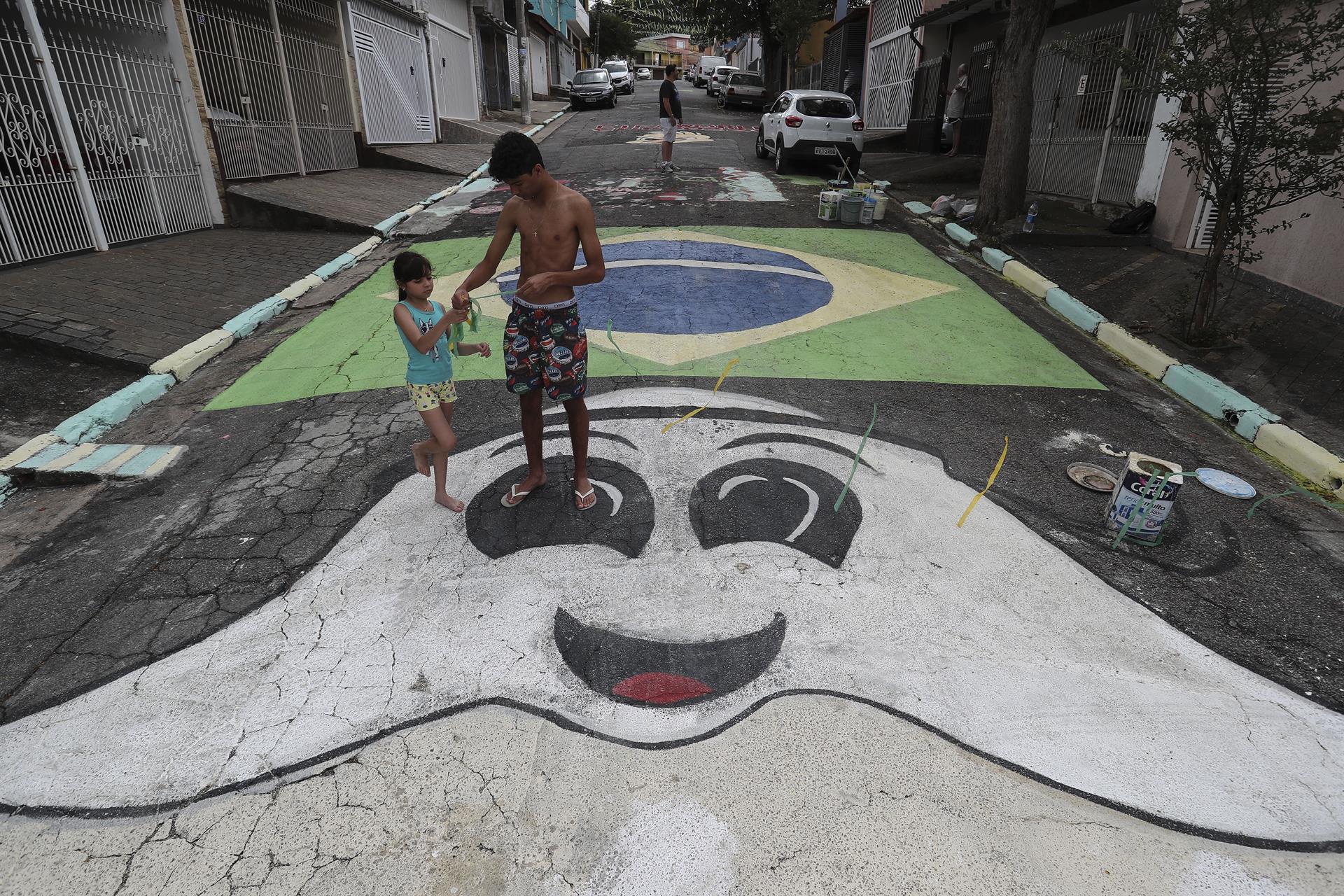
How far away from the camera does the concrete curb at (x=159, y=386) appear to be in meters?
4.55

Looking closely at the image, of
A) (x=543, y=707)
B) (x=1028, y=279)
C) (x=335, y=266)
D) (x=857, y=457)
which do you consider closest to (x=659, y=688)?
(x=543, y=707)

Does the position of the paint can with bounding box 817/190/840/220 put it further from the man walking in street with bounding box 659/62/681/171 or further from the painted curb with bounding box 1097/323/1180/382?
the painted curb with bounding box 1097/323/1180/382

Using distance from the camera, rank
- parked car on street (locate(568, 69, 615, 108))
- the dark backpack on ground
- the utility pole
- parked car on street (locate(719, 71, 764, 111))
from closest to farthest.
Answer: the dark backpack on ground → the utility pole → parked car on street (locate(568, 69, 615, 108)) → parked car on street (locate(719, 71, 764, 111))

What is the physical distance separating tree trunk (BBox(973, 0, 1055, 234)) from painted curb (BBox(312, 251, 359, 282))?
840 centimetres

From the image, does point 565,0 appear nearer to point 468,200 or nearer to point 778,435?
point 468,200

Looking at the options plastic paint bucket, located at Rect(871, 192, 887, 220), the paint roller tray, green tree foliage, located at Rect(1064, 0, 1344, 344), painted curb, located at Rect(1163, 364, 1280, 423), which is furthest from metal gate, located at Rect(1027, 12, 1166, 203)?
the paint roller tray

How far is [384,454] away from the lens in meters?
4.49

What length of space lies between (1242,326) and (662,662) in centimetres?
654

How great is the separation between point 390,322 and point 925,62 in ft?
54.7

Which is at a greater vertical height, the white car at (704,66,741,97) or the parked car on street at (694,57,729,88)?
the parked car on street at (694,57,729,88)

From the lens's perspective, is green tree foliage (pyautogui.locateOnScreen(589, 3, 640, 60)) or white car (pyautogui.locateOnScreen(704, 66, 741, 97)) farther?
green tree foliage (pyautogui.locateOnScreen(589, 3, 640, 60))

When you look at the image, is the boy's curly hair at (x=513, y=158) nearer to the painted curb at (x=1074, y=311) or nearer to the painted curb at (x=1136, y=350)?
the painted curb at (x=1136, y=350)

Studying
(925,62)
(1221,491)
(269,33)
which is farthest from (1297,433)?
(925,62)

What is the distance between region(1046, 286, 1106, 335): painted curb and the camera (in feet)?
22.1
